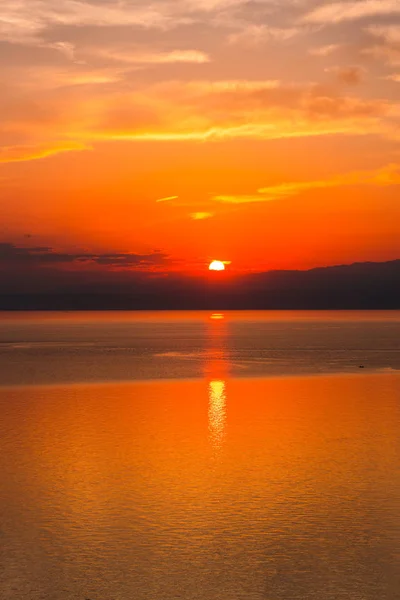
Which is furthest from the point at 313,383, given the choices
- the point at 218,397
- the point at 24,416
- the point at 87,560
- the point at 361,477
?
the point at 87,560

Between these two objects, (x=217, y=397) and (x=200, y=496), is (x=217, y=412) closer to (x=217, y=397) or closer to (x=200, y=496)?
(x=217, y=397)

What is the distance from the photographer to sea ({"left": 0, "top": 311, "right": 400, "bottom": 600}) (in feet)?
36.8

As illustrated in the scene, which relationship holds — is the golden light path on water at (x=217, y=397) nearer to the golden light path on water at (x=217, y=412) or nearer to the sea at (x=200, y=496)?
the golden light path on water at (x=217, y=412)

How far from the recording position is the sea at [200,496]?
Answer: 1120 centimetres

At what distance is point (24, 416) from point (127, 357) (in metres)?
34.0

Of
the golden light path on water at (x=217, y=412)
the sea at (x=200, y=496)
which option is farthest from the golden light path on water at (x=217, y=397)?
the sea at (x=200, y=496)

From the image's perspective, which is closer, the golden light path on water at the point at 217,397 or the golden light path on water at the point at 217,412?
the golden light path on water at the point at 217,412

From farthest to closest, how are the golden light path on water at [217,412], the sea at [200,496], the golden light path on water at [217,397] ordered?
the golden light path on water at [217,397] → the golden light path on water at [217,412] → the sea at [200,496]

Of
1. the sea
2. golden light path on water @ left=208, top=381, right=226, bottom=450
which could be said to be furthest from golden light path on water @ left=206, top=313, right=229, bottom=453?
the sea

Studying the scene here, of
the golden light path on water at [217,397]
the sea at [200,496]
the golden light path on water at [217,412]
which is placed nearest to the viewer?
the sea at [200,496]

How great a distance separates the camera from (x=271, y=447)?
70.7ft

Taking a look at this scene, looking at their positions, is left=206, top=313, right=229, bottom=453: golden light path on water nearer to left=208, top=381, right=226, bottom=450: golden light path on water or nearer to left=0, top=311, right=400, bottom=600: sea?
left=208, top=381, right=226, bottom=450: golden light path on water

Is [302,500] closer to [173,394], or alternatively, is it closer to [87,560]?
[87,560]

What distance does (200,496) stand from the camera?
1596 centimetres
